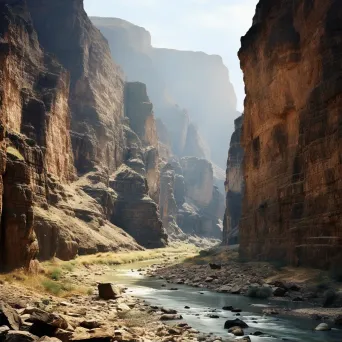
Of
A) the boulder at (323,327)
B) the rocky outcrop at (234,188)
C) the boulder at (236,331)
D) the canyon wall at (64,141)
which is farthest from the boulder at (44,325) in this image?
the rocky outcrop at (234,188)

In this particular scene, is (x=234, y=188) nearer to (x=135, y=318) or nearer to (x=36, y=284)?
(x=36, y=284)

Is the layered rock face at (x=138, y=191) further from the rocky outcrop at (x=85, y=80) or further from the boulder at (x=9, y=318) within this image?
the boulder at (x=9, y=318)

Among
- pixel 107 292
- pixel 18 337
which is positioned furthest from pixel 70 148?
pixel 18 337

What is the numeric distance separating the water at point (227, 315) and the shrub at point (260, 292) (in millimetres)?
705

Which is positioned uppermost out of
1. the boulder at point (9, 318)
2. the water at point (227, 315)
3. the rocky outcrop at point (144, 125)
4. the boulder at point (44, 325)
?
the rocky outcrop at point (144, 125)

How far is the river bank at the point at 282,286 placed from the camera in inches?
822

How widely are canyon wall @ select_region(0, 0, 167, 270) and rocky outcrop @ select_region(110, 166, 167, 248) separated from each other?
33 cm

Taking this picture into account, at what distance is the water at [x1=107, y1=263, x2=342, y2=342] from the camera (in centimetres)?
1584

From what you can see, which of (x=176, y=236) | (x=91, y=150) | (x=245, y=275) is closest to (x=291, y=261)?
(x=245, y=275)

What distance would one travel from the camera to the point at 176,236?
168 metres

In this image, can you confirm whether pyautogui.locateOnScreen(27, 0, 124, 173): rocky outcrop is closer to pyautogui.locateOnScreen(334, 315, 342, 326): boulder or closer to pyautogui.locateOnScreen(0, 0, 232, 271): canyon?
pyautogui.locateOnScreen(0, 0, 232, 271): canyon

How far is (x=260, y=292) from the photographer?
1052 inches

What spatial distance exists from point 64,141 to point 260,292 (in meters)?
74.3

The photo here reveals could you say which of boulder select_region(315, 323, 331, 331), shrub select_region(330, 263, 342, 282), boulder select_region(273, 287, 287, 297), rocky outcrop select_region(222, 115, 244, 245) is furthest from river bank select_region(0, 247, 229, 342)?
rocky outcrop select_region(222, 115, 244, 245)
